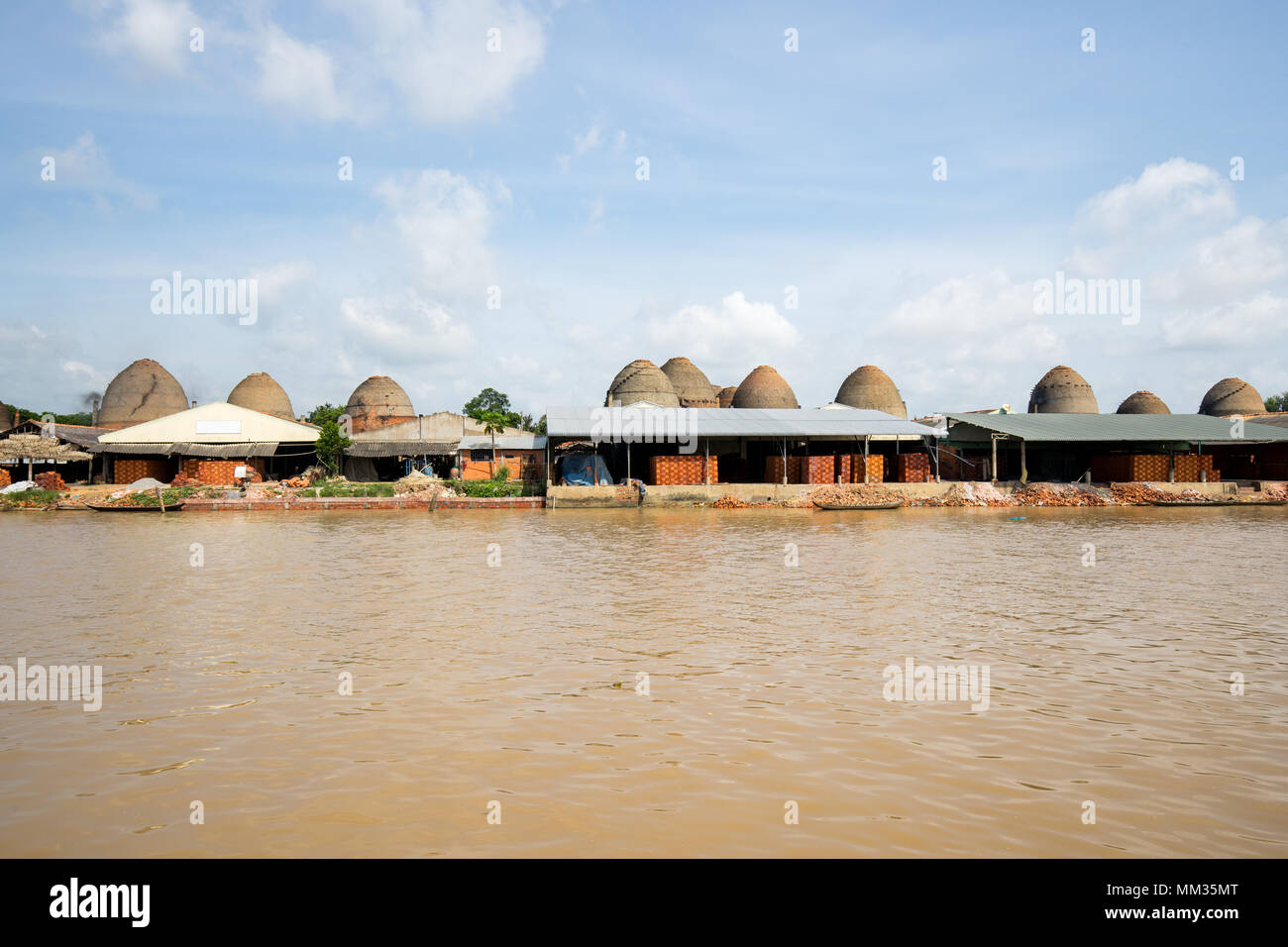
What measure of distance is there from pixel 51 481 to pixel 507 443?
64.3ft

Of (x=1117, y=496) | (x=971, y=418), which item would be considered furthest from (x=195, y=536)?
(x=1117, y=496)

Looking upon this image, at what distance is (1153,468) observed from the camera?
33.7m

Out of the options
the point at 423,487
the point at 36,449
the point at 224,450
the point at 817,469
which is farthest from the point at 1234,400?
the point at 36,449

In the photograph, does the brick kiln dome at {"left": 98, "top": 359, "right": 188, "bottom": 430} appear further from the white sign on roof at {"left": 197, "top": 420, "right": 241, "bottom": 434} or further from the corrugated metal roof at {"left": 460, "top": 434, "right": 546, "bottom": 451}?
the corrugated metal roof at {"left": 460, "top": 434, "right": 546, "bottom": 451}

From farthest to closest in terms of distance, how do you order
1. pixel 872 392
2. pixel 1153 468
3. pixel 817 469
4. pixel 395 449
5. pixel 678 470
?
pixel 872 392
pixel 395 449
pixel 1153 468
pixel 817 469
pixel 678 470

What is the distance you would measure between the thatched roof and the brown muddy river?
87.0 feet

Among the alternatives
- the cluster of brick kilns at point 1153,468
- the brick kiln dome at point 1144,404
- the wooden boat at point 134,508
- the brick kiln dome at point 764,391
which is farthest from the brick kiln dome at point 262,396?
the brick kiln dome at point 1144,404

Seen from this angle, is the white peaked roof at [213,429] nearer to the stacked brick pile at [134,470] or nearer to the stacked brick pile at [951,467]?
the stacked brick pile at [134,470]

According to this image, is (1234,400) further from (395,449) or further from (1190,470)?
(395,449)

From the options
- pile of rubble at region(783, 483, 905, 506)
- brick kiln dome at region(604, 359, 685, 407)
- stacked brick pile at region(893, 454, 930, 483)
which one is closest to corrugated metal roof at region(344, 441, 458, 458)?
brick kiln dome at region(604, 359, 685, 407)

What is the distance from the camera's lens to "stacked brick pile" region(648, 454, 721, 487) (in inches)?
1252

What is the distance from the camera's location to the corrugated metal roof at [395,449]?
123 feet

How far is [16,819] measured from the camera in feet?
15.2
